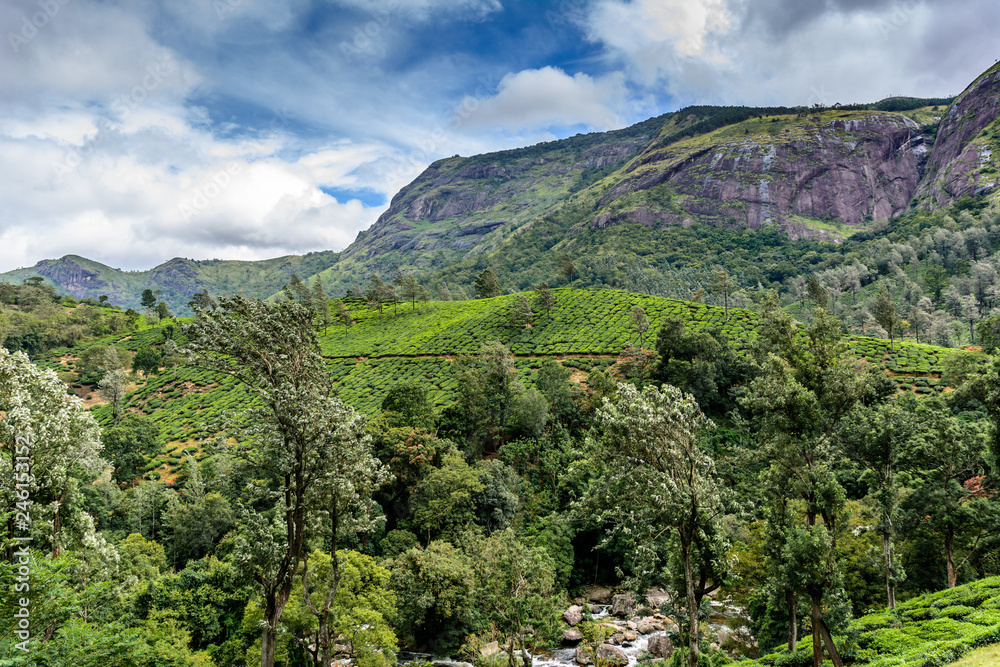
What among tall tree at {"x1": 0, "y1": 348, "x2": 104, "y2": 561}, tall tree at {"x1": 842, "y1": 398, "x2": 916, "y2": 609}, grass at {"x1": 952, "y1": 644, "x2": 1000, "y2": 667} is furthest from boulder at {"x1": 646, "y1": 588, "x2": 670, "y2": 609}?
tall tree at {"x1": 0, "y1": 348, "x2": 104, "y2": 561}

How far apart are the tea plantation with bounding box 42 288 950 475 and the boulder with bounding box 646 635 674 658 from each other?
3726 cm

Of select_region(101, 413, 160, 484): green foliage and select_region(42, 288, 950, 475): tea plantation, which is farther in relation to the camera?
select_region(42, 288, 950, 475): tea plantation

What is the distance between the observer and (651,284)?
178 m

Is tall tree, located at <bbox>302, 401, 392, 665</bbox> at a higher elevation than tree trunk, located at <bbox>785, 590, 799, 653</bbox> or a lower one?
higher

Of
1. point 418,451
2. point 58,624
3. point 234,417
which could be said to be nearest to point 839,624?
point 234,417

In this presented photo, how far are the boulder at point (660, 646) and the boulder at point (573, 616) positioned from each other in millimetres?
6406

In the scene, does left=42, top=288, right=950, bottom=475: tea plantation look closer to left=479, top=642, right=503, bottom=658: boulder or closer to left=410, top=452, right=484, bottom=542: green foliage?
left=410, top=452, right=484, bottom=542: green foliage

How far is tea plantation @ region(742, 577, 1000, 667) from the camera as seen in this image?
16.1 meters

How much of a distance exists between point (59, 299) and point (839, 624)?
22333cm

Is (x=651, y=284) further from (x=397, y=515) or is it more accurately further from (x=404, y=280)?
(x=397, y=515)

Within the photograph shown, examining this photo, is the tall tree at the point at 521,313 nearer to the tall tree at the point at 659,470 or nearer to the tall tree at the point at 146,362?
the tall tree at the point at 659,470

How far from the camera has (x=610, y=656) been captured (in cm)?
3416

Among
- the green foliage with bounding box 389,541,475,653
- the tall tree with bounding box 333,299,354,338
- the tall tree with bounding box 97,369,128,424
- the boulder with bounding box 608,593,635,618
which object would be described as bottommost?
the boulder with bounding box 608,593,635,618

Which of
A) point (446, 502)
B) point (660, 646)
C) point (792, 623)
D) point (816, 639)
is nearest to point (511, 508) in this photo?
point (446, 502)
